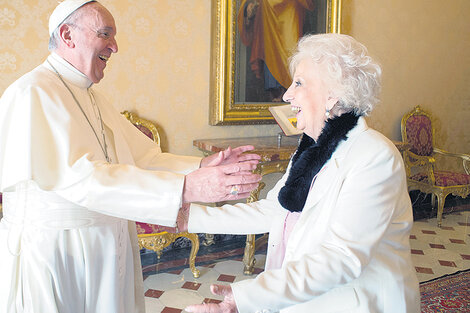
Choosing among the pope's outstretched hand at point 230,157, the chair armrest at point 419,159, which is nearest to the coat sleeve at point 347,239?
the pope's outstretched hand at point 230,157

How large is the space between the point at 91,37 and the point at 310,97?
1.01 metres

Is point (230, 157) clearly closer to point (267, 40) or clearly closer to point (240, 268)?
point (240, 268)

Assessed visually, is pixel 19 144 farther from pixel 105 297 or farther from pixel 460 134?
pixel 460 134

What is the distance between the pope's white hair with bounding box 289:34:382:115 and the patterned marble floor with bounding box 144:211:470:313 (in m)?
Answer: 2.39

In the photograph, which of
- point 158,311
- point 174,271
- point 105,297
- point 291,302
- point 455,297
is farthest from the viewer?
point 174,271

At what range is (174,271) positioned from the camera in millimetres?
4227

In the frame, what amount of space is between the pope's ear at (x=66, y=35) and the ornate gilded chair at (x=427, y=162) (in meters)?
5.14

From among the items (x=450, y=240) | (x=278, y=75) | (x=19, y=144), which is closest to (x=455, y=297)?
(x=450, y=240)

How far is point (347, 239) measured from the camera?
1.52 meters

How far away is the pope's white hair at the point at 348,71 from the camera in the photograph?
1808 mm

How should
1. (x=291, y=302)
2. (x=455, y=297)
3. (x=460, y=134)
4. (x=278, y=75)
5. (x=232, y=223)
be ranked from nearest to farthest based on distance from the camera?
(x=291, y=302), (x=232, y=223), (x=455, y=297), (x=278, y=75), (x=460, y=134)

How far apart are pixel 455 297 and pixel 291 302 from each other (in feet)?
10.0

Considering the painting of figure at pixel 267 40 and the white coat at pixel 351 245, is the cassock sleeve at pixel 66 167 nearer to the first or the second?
the white coat at pixel 351 245

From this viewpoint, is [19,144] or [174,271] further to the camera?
[174,271]
